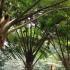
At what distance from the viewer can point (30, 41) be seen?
13336 millimetres

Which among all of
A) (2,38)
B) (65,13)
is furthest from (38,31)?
(2,38)

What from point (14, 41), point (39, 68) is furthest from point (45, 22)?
point (39, 68)

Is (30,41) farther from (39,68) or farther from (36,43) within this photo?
(39,68)

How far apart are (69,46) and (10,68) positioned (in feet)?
40.3

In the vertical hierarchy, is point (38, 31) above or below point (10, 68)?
above

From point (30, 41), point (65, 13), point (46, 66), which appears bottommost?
point (46, 66)

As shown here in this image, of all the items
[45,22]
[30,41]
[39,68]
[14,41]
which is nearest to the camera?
[45,22]

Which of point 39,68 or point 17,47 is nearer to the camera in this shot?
point 17,47

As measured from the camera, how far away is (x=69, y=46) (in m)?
14.9

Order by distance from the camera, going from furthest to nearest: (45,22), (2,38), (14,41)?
(14,41) → (45,22) → (2,38)

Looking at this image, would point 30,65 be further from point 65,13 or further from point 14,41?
point 65,13

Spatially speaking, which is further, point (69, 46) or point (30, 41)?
point (69, 46)

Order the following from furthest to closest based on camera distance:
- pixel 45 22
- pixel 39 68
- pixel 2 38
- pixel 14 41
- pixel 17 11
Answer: pixel 39 68
pixel 14 41
pixel 45 22
pixel 17 11
pixel 2 38

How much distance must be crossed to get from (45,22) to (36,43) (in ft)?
6.65
